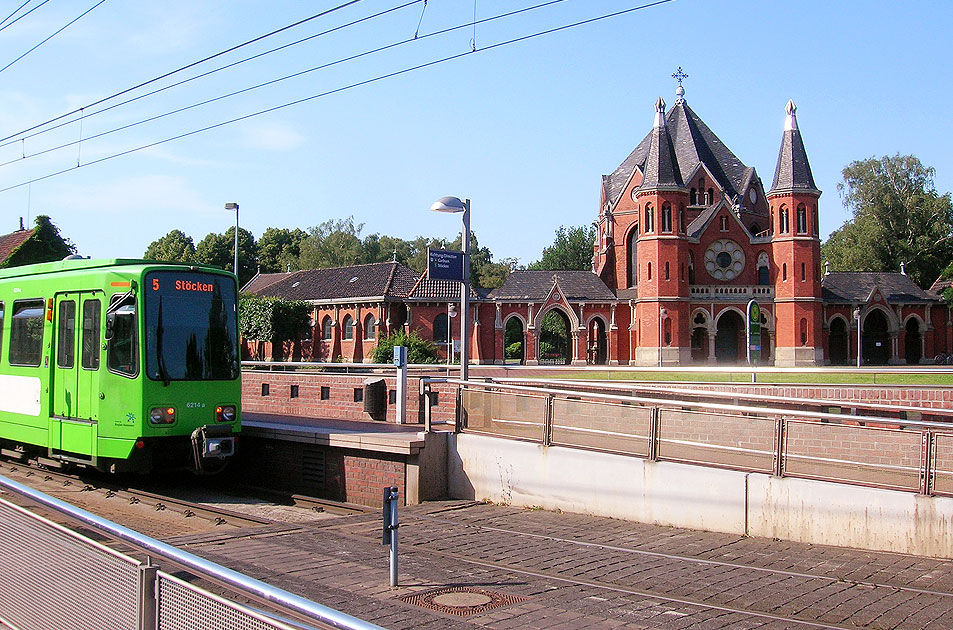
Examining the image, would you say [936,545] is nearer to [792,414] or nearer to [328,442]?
[792,414]

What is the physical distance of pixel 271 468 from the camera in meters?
17.1

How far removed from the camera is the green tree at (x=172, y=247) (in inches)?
3770

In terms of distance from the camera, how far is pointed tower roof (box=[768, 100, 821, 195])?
60.7 m

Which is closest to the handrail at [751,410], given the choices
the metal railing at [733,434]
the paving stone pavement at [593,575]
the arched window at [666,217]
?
the metal railing at [733,434]

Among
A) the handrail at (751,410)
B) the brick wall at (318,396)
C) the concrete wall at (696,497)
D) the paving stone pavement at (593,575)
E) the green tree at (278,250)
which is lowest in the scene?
the paving stone pavement at (593,575)

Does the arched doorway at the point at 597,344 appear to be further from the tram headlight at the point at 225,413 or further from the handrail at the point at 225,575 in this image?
the handrail at the point at 225,575

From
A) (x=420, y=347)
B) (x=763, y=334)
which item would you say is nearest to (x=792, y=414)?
(x=420, y=347)

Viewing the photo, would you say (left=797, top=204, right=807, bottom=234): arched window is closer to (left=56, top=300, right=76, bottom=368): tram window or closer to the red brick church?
the red brick church

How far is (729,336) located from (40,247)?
4506 centimetres

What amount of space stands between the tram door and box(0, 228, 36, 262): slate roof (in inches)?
1506

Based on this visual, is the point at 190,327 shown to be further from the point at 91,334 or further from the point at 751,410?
the point at 751,410

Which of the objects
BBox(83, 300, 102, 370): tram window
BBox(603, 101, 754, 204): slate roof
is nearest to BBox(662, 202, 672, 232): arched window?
BBox(603, 101, 754, 204): slate roof

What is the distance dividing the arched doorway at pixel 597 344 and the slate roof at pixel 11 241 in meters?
36.3

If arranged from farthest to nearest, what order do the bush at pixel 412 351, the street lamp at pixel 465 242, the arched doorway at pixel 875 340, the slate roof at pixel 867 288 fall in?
the arched doorway at pixel 875 340 < the slate roof at pixel 867 288 < the bush at pixel 412 351 < the street lamp at pixel 465 242
